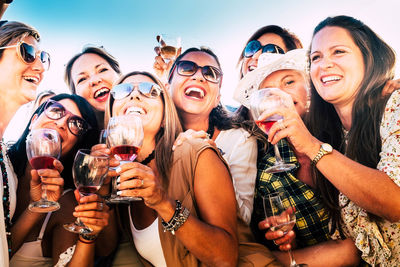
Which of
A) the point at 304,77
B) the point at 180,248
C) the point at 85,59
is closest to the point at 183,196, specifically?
the point at 180,248

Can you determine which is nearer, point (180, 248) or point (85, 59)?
point (180, 248)

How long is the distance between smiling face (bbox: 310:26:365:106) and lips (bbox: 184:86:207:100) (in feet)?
5.30

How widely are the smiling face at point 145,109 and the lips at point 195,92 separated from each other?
3.43ft

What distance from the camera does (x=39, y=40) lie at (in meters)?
3.91

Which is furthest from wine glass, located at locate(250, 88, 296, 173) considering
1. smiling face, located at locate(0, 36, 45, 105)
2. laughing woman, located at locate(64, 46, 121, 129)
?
laughing woman, located at locate(64, 46, 121, 129)

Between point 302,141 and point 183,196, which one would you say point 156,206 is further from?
point 302,141

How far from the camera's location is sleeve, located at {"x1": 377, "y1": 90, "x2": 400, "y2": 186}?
2199 mm

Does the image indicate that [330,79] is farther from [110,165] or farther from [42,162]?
[42,162]

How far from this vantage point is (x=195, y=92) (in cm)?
A: 435

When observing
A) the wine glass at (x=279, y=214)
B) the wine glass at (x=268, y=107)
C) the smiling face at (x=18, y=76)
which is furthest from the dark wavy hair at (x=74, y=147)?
the wine glass at (x=279, y=214)

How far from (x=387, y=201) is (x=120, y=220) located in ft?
7.43

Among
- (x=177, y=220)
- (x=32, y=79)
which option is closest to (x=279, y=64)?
(x=177, y=220)

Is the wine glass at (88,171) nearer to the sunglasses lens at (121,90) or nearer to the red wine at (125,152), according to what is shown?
the red wine at (125,152)

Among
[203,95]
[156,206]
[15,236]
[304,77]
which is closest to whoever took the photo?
[156,206]
